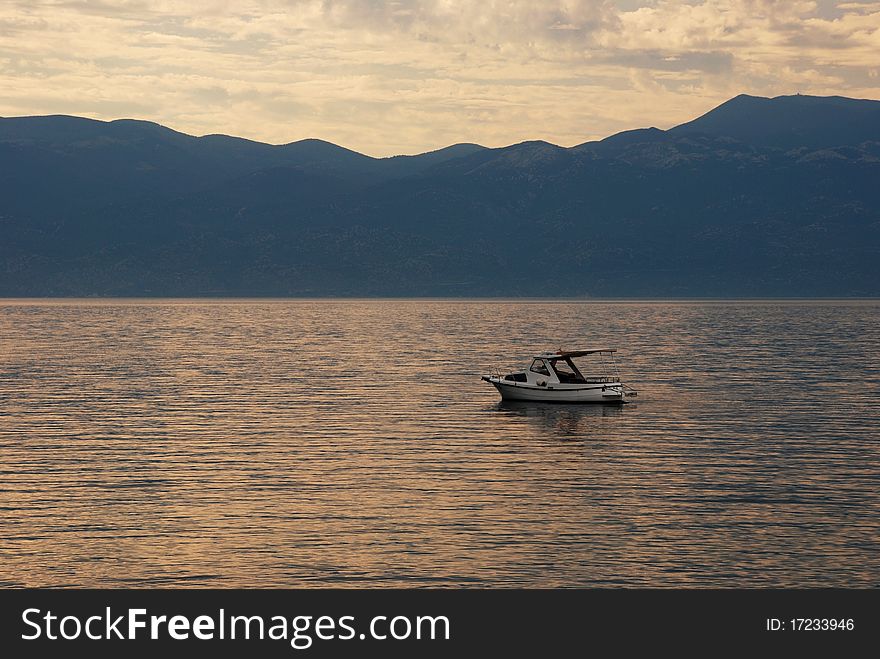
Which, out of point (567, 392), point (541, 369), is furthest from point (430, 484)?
point (541, 369)

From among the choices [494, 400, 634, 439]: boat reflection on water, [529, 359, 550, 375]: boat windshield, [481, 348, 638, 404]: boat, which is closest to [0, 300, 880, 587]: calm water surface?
[494, 400, 634, 439]: boat reflection on water

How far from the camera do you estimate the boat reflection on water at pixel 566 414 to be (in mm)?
74500

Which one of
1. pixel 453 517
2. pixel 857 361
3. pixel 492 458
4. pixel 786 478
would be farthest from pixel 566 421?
pixel 857 361

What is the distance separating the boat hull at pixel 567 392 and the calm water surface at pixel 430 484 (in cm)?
104

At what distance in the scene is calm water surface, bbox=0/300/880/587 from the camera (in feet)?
126

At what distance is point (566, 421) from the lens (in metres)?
80.0

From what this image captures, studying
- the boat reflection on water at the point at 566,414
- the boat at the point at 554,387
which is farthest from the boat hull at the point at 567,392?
the boat reflection on water at the point at 566,414

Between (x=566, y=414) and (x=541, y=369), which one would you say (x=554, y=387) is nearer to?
(x=541, y=369)

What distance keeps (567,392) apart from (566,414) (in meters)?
4.60

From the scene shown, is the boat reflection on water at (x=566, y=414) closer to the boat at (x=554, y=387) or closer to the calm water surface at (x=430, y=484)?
the calm water surface at (x=430, y=484)

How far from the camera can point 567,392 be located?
291 ft

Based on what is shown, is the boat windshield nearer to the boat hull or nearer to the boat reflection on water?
the boat hull
